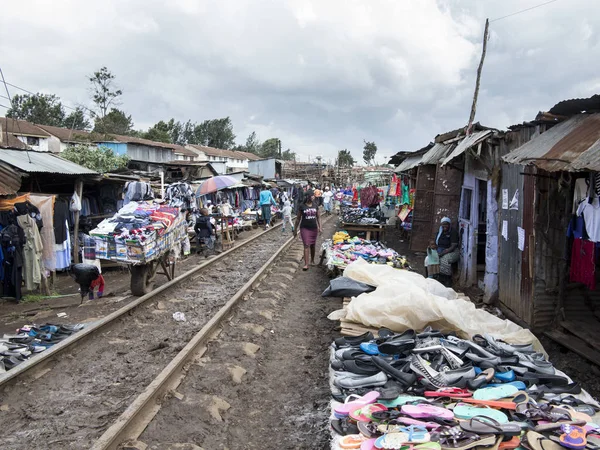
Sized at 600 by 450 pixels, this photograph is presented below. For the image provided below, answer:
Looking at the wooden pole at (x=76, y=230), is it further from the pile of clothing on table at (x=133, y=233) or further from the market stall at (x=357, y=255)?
the market stall at (x=357, y=255)

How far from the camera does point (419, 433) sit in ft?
9.66

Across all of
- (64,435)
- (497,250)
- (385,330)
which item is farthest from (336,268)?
(64,435)

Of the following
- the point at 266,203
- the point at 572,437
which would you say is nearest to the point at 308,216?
the point at 572,437

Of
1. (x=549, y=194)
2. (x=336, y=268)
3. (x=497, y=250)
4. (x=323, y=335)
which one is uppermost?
(x=549, y=194)

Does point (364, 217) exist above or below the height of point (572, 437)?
above

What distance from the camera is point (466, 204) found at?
10711 millimetres

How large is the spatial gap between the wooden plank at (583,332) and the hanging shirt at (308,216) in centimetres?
616

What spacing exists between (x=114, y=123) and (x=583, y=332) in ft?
190

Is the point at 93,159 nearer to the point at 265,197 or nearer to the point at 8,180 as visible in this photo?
the point at 265,197

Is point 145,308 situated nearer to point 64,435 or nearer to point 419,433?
point 64,435

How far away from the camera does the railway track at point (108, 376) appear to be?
4.00 metres

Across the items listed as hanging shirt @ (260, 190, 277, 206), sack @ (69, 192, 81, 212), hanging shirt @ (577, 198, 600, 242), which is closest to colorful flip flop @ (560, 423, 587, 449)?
hanging shirt @ (577, 198, 600, 242)

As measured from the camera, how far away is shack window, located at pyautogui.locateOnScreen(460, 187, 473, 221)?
34.6ft

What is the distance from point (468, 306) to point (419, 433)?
10.6 ft
